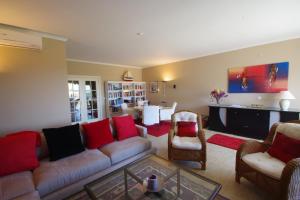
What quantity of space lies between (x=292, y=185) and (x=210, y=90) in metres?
3.86

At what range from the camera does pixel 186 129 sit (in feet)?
9.34

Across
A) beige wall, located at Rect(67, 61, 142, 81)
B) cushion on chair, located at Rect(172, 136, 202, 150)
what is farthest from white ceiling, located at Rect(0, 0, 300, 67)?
cushion on chair, located at Rect(172, 136, 202, 150)

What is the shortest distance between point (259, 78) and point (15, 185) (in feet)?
17.8

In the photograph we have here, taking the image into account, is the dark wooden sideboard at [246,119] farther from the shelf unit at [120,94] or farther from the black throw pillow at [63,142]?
the black throw pillow at [63,142]

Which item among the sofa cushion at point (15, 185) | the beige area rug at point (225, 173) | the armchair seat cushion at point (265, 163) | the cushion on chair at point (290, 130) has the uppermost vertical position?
the cushion on chair at point (290, 130)

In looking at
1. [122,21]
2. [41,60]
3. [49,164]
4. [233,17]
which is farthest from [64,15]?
[233,17]

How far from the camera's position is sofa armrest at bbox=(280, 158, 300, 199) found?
1357mm

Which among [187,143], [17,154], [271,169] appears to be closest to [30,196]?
[17,154]

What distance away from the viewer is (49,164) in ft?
6.26

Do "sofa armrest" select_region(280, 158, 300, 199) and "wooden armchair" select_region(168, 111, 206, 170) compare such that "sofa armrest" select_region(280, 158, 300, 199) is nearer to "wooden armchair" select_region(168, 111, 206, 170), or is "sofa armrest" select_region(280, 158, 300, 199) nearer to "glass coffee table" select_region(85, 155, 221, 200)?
"glass coffee table" select_region(85, 155, 221, 200)

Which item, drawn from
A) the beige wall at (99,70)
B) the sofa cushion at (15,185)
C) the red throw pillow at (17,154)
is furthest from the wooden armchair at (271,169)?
the beige wall at (99,70)

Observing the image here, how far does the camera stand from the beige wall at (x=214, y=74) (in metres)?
3.57

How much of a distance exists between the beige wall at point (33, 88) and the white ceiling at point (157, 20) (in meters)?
0.50

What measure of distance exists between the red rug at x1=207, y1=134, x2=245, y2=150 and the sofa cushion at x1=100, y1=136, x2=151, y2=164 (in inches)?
77.7
